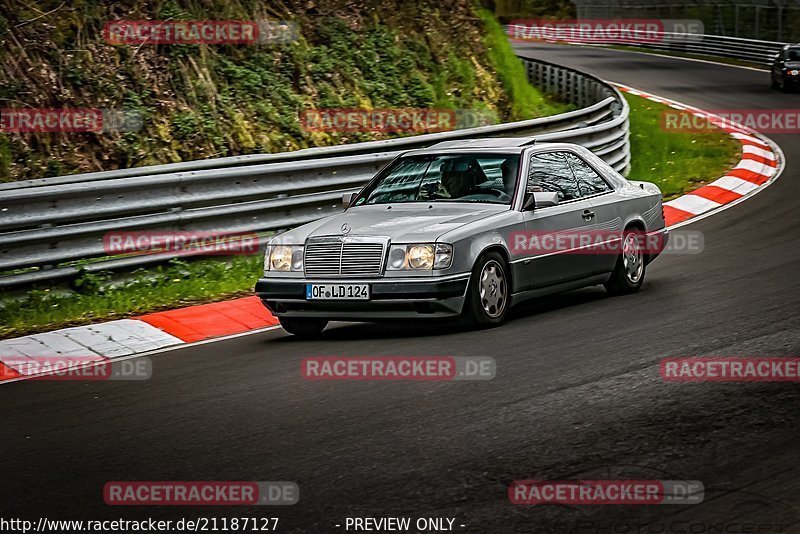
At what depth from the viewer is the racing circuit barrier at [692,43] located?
143 ft

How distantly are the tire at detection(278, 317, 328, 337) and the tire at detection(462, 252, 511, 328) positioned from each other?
1.21 m

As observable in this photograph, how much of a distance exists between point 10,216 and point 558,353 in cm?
513

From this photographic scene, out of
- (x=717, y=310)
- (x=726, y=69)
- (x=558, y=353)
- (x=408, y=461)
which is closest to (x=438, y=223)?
(x=558, y=353)

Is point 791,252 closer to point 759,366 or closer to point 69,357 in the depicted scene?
point 759,366

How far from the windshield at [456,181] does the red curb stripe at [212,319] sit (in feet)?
4.63

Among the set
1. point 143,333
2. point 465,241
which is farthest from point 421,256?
point 143,333

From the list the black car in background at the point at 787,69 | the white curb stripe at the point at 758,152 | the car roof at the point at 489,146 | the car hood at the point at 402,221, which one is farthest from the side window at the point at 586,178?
the black car in background at the point at 787,69

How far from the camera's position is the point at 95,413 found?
268 inches

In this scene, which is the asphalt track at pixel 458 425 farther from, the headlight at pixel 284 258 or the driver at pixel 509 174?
the driver at pixel 509 174

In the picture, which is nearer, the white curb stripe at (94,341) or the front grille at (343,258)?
the front grille at (343,258)

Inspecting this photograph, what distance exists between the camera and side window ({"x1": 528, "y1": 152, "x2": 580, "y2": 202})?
31.3 ft

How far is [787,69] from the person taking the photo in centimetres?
3234

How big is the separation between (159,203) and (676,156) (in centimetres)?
1181

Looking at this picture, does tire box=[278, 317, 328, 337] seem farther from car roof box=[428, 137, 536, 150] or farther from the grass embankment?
the grass embankment
